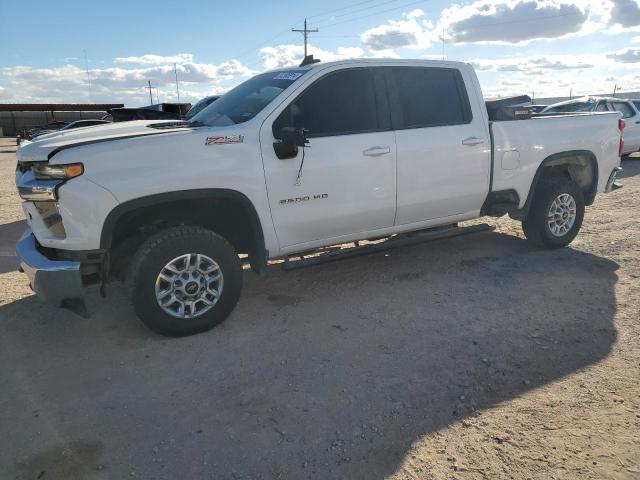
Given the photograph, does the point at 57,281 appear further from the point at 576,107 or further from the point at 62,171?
the point at 576,107

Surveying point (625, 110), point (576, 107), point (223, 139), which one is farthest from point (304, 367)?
point (625, 110)

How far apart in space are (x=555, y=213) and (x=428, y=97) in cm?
216

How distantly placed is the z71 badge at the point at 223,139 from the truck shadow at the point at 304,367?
1469 millimetres

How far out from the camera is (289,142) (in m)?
3.99

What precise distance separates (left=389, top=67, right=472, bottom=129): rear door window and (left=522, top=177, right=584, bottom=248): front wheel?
4.69 ft

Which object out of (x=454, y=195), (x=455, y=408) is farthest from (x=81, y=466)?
(x=454, y=195)

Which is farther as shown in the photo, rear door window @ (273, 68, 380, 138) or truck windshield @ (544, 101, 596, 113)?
truck windshield @ (544, 101, 596, 113)

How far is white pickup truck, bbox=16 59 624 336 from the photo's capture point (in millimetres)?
3633

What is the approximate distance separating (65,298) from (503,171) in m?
4.19

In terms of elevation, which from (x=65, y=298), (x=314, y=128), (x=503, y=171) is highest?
(x=314, y=128)

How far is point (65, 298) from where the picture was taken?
3607 millimetres

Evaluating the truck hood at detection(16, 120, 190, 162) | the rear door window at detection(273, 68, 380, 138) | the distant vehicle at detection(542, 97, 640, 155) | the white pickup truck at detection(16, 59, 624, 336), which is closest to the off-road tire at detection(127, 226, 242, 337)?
the white pickup truck at detection(16, 59, 624, 336)

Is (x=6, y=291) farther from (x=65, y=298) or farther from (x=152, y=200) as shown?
(x=152, y=200)

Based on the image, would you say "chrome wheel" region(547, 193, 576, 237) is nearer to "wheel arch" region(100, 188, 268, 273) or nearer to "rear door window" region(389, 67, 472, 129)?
"rear door window" region(389, 67, 472, 129)
